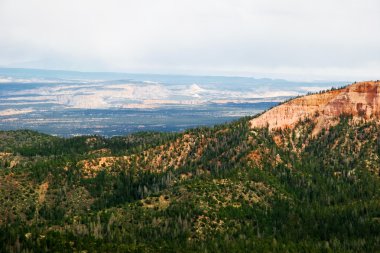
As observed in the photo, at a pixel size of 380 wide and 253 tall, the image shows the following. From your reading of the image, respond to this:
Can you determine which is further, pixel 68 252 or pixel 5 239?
pixel 5 239

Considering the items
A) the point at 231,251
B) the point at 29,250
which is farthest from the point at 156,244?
the point at 29,250

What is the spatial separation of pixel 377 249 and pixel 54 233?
101m

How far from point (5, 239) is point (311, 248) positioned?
308 feet

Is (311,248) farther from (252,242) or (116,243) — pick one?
(116,243)

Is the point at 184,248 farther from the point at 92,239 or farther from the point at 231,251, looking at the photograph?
the point at 92,239

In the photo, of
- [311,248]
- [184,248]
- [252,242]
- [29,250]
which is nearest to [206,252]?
[184,248]

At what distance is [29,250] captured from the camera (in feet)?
546

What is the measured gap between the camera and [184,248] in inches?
7308

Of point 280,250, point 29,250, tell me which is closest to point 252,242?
point 280,250

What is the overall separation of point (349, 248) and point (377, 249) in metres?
8.86

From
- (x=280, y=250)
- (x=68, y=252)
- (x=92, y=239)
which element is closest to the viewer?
(x=68, y=252)

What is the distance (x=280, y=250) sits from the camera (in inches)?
7416

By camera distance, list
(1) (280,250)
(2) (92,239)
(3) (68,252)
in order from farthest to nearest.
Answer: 1. (1) (280,250)
2. (2) (92,239)
3. (3) (68,252)

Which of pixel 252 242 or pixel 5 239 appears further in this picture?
pixel 252 242
